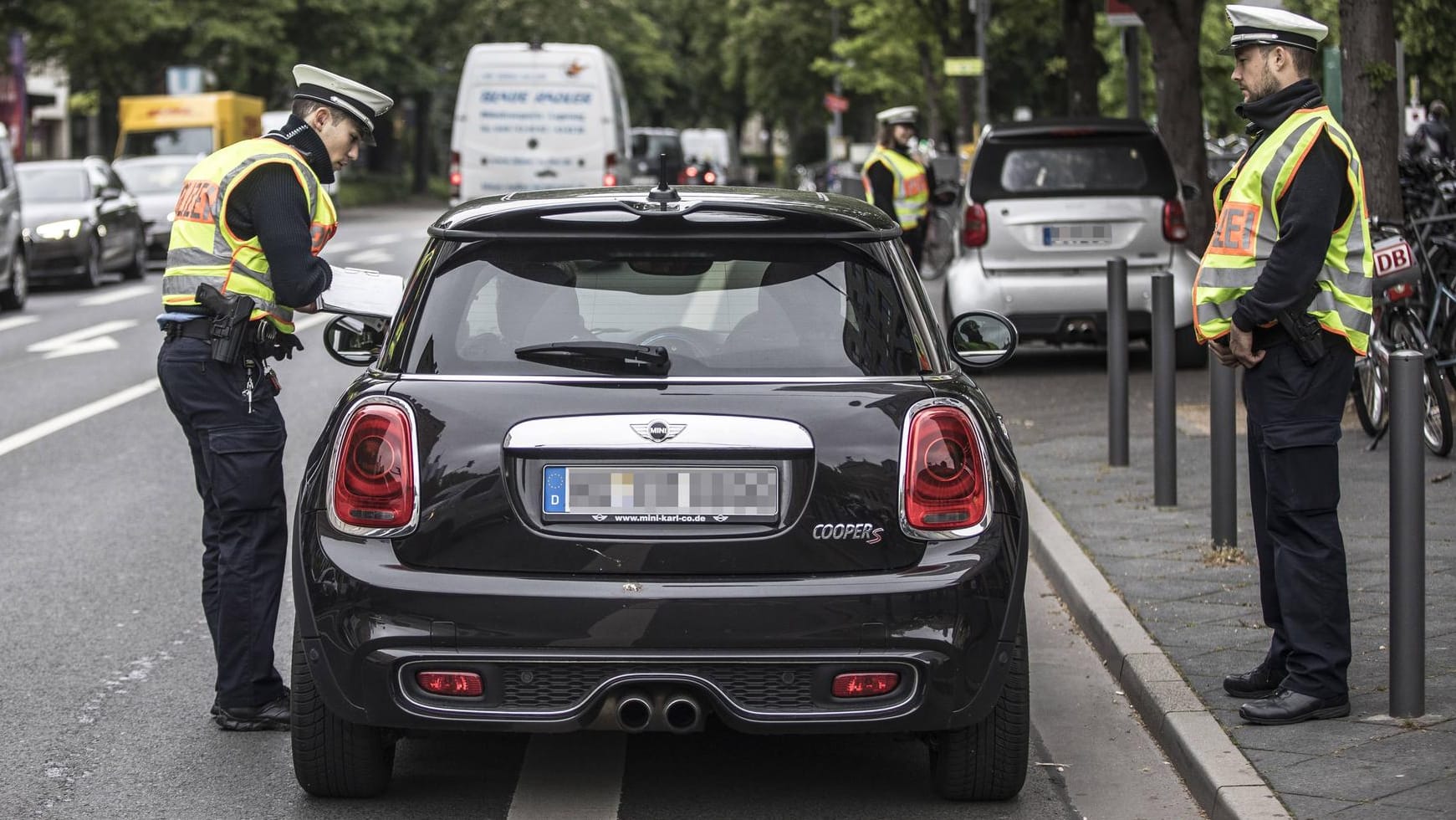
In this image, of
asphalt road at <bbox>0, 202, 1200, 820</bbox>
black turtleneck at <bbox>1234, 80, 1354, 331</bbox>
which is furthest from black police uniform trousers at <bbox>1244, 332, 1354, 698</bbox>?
asphalt road at <bbox>0, 202, 1200, 820</bbox>

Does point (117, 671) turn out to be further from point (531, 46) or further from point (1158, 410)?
point (531, 46)

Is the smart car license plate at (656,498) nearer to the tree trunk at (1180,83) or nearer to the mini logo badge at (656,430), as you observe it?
the mini logo badge at (656,430)

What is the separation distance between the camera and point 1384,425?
1045 centimetres

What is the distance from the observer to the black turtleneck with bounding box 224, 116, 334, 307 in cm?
562

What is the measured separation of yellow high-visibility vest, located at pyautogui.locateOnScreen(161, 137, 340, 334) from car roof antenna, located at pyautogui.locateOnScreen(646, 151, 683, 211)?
989 millimetres

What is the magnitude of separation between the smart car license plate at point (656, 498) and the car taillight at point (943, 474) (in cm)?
33

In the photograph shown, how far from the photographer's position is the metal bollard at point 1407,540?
204 inches

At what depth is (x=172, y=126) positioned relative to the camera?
40250mm

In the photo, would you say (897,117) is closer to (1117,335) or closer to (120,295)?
(1117,335)

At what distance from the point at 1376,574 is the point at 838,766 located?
2.69 meters

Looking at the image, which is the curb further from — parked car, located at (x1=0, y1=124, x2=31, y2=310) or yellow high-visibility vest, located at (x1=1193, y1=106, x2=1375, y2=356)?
parked car, located at (x1=0, y1=124, x2=31, y2=310)

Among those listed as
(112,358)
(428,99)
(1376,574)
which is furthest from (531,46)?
(428,99)

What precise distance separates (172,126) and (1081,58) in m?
23.0

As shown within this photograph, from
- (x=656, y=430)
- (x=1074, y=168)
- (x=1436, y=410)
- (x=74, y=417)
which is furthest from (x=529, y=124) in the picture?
(x=656, y=430)
